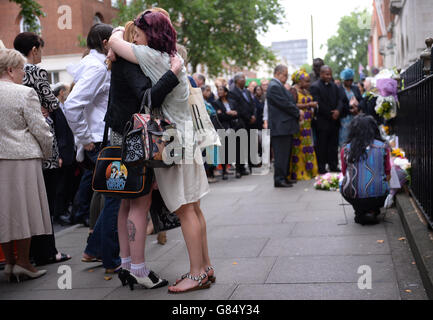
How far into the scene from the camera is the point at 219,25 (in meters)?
33.8

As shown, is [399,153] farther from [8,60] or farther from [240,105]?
[240,105]

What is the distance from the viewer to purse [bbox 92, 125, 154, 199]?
4.20m

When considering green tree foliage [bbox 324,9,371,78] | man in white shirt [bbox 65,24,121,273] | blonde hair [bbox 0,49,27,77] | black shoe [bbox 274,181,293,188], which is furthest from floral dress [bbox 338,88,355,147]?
green tree foliage [bbox 324,9,371,78]

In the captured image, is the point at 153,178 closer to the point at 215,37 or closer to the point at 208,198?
the point at 208,198

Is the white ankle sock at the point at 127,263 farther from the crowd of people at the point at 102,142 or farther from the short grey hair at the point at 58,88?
the short grey hair at the point at 58,88

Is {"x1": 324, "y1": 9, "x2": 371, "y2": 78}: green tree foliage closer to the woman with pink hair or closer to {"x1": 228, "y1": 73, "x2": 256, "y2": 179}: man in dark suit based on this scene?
{"x1": 228, "y1": 73, "x2": 256, "y2": 179}: man in dark suit

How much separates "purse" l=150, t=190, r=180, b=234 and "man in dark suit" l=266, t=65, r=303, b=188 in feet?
20.8

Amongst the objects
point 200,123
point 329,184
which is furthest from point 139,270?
point 329,184

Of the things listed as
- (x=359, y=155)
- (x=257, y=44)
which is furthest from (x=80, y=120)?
(x=257, y=44)

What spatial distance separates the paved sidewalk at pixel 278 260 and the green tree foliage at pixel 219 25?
905 inches

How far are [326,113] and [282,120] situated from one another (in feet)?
6.29
